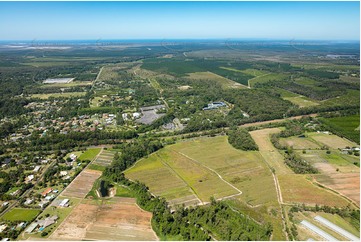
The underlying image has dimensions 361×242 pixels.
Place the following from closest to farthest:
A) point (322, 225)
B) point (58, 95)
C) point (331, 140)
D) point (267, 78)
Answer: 1. point (322, 225)
2. point (331, 140)
3. point (58, 95)
4. point (267, 78)

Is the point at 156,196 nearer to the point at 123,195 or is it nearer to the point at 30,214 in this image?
the point at 123,195

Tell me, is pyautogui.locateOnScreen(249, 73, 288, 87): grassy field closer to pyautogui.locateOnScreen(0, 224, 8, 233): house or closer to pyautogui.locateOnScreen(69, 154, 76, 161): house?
pyautogui.locateOnScreen(69, 154, 76, 161): house

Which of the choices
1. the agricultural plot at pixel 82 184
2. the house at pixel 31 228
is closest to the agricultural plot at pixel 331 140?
the agricultural plot at pixel 82 184

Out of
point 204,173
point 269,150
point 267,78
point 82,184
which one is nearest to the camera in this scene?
point 82,184

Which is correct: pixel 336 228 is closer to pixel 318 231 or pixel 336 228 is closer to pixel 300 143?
pixel 318 231

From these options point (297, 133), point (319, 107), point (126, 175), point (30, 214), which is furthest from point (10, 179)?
point (319, 107)

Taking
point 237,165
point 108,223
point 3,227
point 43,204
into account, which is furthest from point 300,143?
point 3,227

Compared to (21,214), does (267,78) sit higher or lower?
higher
